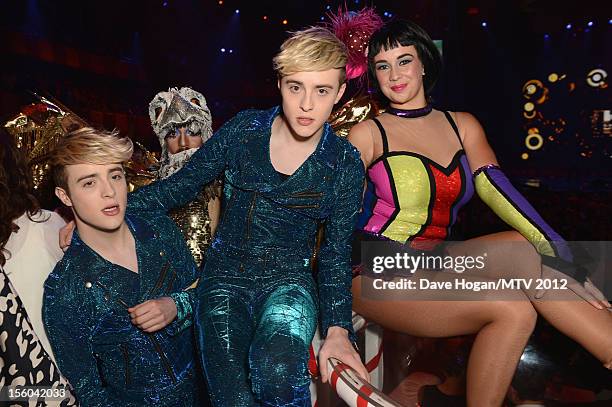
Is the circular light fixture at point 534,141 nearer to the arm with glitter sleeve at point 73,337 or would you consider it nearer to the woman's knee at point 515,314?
the woman's knee at point 515,314

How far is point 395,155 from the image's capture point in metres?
2.13

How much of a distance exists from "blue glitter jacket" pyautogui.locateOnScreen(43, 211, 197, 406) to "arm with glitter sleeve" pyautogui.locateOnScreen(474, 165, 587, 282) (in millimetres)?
1104

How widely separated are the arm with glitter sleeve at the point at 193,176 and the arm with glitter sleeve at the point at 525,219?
0.92 metres

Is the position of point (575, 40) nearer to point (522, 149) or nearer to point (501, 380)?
point (522, 149)

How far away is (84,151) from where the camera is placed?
167 centimetres

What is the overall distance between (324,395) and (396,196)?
2.45 feet

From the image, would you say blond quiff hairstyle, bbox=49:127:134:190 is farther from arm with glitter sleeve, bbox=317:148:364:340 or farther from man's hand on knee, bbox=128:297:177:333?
arm with glitter sleeve, bbox=317:148:364:340

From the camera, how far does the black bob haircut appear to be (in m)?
2.16

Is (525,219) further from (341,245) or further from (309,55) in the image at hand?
(309,55)

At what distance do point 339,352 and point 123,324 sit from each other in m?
0.65

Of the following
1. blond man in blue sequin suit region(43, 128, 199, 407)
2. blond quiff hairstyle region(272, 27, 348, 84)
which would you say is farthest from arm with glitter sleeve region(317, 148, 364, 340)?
blond man in blue sequin suit region(43, 128, 199, 407)

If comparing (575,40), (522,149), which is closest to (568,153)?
(522,149)

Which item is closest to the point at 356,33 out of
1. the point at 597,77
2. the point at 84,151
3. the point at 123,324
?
the point at 84,151

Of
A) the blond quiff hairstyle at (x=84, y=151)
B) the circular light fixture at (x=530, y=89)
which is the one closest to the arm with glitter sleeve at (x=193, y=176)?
the blond quiff hairstyle at (x=84, y=151)
